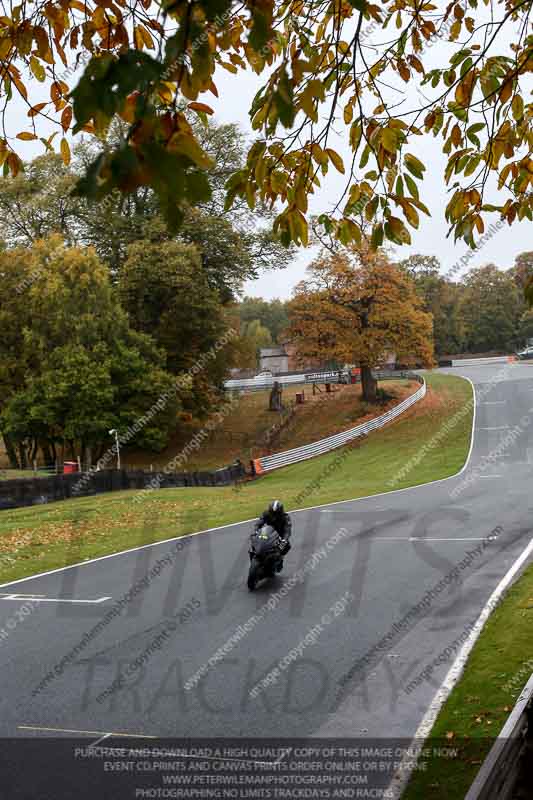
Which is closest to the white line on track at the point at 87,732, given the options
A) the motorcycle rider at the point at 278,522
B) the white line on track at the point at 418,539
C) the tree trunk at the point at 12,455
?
the motorcycle rider at the point at 278,522

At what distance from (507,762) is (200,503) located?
74.3 feet

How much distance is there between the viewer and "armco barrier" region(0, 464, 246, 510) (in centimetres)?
2686

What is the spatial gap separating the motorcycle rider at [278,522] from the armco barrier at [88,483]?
15.9 m

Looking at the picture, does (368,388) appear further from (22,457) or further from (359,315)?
(22,457)

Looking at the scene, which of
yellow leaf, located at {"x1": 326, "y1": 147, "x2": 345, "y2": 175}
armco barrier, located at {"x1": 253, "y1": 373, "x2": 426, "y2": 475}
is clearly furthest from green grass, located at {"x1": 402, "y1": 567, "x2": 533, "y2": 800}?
armco barrier, located at {"x1": 253, "y1": 373, "x2": 426, "y2": 475}

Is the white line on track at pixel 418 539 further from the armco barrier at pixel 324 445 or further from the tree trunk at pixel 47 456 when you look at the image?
the tree trunk at pixel 47 456

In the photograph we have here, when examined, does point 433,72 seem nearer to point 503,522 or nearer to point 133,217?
point 503,522

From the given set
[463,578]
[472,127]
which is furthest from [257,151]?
[463,578]

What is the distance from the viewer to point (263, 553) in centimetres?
1275

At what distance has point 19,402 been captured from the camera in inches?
1652

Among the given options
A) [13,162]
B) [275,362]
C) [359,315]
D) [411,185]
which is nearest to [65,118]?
[13,162]

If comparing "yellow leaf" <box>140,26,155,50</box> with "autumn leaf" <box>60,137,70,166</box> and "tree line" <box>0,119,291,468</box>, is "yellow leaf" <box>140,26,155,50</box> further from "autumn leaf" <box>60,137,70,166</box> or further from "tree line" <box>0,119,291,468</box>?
"tree line" <box>0,119,291,468</box>

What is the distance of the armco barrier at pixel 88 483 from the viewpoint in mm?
26859

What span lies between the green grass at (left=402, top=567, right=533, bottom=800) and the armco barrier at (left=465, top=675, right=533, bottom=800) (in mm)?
1214
